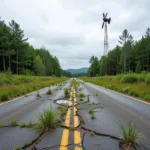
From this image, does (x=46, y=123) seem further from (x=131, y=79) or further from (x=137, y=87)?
(x=131, y=79)

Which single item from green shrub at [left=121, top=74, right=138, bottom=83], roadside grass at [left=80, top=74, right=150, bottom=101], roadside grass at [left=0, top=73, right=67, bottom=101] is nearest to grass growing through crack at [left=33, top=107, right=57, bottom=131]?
roadside grass at [left=0, top=73, right=67, bottom=101]

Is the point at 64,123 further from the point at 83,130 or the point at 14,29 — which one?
the point at 14,29

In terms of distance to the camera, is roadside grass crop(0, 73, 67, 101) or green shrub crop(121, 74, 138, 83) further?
green shrub crop(121, 74, 138, 83)

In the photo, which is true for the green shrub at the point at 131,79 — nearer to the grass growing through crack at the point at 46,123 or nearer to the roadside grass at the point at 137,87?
the roadside grass at the point at 137,87

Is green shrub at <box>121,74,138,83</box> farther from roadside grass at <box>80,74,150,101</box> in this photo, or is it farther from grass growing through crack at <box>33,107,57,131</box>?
grass growing through crack at <box>33,107,57,131</box>

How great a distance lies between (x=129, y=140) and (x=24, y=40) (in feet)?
189

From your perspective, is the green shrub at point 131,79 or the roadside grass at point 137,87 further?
the green shrub at point 131,79

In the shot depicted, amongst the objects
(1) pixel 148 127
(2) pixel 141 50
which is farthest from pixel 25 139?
(2) pixel 141 50

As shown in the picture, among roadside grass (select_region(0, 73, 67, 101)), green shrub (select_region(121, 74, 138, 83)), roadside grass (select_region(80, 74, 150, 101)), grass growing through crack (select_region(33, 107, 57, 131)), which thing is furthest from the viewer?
green shrub (select_region(121, 74, 138, 83))

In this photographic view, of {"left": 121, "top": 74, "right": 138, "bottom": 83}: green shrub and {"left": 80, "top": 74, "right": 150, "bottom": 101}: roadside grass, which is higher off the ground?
{"left": 121, "top": 74, "right": 138, "bottom": 83}: green shrub

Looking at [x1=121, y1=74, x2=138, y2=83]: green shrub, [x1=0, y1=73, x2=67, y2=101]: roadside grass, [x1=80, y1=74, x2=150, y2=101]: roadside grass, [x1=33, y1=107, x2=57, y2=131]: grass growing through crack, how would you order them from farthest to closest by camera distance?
1. [x1=121, y1=74, x2=138, y2=83]: green shrub
2. [x1=0, y1=73, x2=67, y2=101]: roadside grass
3. [x1=80, y1=74, x2=150, y2=101]: roadside grass
4. [x1=33, y1=107, x2=57, y2=131]: grass growing through crack

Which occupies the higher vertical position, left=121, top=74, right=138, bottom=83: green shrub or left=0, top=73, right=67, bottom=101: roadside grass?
left=121, top=74, right=138, bottom=83: green shrub

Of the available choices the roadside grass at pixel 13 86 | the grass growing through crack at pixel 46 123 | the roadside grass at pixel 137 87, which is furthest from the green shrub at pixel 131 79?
the grass growing through crack at pixel 46 123

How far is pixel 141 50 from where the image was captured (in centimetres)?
6525
